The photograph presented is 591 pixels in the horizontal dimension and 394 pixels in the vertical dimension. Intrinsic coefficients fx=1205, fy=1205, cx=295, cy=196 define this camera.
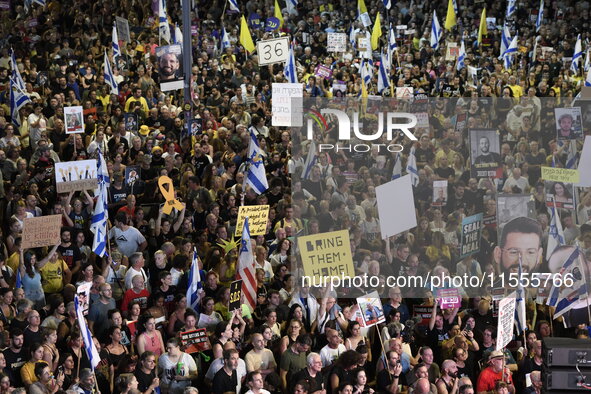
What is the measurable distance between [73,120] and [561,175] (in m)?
6.69

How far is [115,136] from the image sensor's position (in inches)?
687

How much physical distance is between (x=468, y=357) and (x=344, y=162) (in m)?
5.71

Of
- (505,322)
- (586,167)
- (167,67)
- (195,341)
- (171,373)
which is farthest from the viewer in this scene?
(167,67)

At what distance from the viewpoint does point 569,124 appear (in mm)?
18125

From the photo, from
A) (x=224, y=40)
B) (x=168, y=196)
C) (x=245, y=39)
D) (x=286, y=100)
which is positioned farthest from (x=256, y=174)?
(x=224, y=40)

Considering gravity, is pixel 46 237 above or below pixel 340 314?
above

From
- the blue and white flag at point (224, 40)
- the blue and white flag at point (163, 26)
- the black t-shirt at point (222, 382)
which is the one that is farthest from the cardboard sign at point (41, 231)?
the blue and white flag at point (224, 40)

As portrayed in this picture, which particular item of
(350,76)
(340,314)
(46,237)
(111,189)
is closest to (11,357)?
(46,237)

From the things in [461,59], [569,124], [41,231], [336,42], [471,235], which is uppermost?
[41,231]

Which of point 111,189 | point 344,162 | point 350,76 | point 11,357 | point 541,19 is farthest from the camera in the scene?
point 541,19

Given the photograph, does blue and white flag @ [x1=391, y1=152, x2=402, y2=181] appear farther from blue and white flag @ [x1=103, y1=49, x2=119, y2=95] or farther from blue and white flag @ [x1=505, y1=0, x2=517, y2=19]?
blue and white flag @ [x1=505, y1=0, x2=517, y2=19]

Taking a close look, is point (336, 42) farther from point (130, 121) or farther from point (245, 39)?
point (130, 121)

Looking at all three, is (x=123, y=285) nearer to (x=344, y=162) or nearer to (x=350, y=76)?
(x=344, y=162)

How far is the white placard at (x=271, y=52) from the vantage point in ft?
69.7
